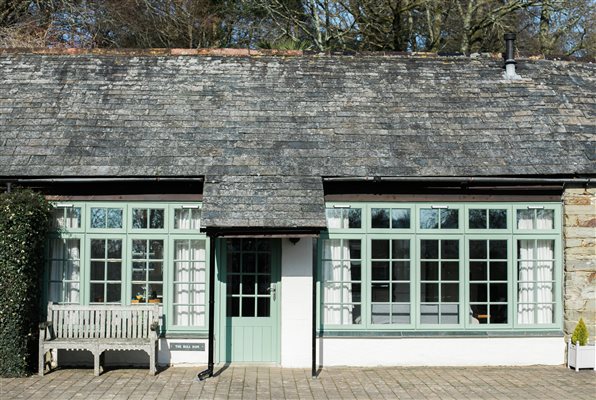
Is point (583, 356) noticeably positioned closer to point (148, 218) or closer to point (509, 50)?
point (509, 50)

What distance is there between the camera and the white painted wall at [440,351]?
1024 cm

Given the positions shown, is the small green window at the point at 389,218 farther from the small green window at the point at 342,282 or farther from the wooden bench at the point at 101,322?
the wooden bench at the point at 101,322

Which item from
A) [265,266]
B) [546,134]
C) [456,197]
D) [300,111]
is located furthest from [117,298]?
[546,134]

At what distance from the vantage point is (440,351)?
10.3 m

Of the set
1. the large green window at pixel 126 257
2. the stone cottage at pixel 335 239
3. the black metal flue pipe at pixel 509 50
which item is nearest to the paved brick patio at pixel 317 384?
the stone cottage at pixel 335 239

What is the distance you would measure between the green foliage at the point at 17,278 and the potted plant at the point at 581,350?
7.37 metres

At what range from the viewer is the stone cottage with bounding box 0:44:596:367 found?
10234mm

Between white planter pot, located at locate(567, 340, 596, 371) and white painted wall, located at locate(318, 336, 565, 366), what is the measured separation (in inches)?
11.2

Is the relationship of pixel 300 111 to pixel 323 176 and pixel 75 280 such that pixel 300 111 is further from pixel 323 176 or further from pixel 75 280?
pixel 75 280

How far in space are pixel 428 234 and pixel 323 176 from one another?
1743mm

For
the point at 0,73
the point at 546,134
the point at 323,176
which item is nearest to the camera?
the point at 323,176

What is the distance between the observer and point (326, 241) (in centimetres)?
1048

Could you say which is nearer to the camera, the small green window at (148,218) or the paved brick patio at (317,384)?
the paved brick patio at (317,384)

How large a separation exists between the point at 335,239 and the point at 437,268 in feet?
5.02
